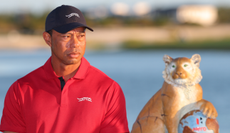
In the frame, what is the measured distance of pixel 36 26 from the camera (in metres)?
46.2

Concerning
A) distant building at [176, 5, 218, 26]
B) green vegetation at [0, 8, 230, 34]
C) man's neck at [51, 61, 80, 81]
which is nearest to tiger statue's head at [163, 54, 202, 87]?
man's neck at [51, 61, 80, 81]

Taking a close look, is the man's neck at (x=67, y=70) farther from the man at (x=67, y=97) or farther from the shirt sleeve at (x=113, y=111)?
the shirt sleeve at (x=113, y=111)

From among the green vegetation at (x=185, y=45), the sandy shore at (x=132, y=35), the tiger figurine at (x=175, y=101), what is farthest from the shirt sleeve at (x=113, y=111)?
the sandy shore at (x=132, y=35)

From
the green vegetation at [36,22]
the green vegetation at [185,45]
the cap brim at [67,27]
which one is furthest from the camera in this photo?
the green vegetation at [36,22]

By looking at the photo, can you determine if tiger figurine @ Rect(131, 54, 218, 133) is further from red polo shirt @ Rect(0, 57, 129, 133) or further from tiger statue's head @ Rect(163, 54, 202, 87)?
red polo shirt @ Rect(0, 57, 129, 133)

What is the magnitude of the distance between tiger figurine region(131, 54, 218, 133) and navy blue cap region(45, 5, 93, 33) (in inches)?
35.4

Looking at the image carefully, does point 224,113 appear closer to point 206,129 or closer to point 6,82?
point 206,129

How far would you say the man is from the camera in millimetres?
2020

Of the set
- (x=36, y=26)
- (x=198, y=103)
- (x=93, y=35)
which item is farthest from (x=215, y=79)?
(x=36, y=26)

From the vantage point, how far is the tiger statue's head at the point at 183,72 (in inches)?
102

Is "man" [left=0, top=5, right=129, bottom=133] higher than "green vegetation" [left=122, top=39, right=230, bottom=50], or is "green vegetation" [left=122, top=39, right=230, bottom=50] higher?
"green vegetation" [left=122, top=39, right=230, bottom=50]

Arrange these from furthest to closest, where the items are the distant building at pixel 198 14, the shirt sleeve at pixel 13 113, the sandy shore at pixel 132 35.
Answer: the distant building at pixel 198 14 → the sandy shore at pixel 132 35 → the shirt sleeve at pixel 13 113

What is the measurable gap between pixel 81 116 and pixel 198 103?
3.15 ft

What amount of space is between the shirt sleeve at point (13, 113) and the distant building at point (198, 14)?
59.4m
